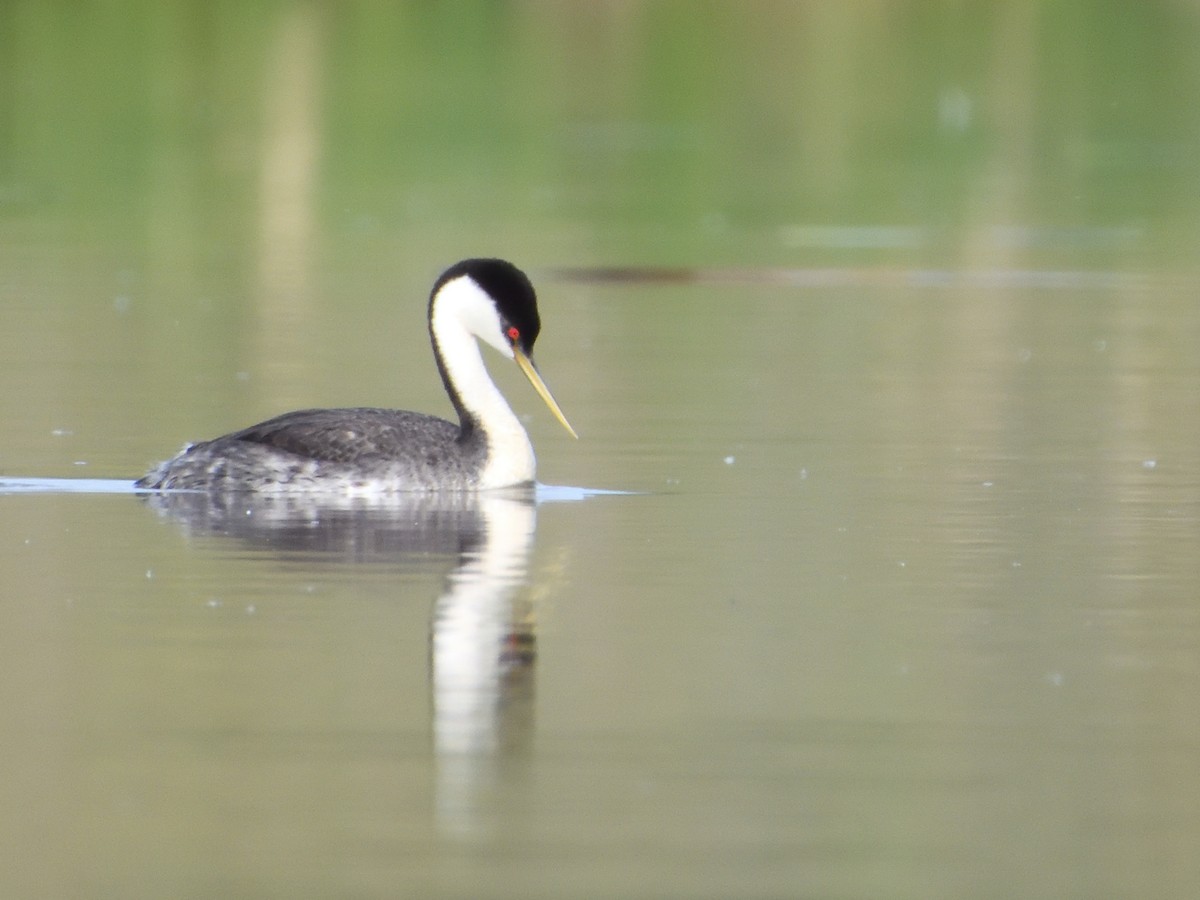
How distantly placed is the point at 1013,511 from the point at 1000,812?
4414mm

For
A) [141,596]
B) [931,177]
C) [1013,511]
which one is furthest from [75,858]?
[931,177]

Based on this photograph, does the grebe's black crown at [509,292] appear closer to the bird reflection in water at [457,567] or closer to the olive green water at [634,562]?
the olive green water at [634,562]

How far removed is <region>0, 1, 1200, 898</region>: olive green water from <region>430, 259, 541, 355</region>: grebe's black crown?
0.59 meters

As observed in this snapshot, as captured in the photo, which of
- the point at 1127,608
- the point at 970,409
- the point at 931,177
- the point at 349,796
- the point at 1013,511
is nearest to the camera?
the point at 349,796

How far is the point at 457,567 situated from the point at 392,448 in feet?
6.62

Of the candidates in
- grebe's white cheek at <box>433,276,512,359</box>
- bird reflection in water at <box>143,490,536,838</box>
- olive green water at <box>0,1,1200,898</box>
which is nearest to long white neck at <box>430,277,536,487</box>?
grebe's white cheek at <box>433,276,512,359</box>

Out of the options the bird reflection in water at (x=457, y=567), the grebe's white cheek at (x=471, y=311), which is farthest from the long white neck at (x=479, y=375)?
the bird reflection in water at (x=457, y=567)

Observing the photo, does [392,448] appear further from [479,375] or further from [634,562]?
[634,562]

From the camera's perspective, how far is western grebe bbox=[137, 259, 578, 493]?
38.4ft

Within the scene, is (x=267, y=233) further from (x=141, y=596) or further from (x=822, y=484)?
(x=141, y=596)

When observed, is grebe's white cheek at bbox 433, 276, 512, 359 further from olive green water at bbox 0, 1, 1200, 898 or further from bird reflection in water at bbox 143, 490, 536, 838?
bird reflection in water at bbox 143, 490, 536, 838

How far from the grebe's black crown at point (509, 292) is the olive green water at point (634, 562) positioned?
594 millimetres

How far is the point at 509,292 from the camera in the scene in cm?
1247

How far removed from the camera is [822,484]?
1173cm
